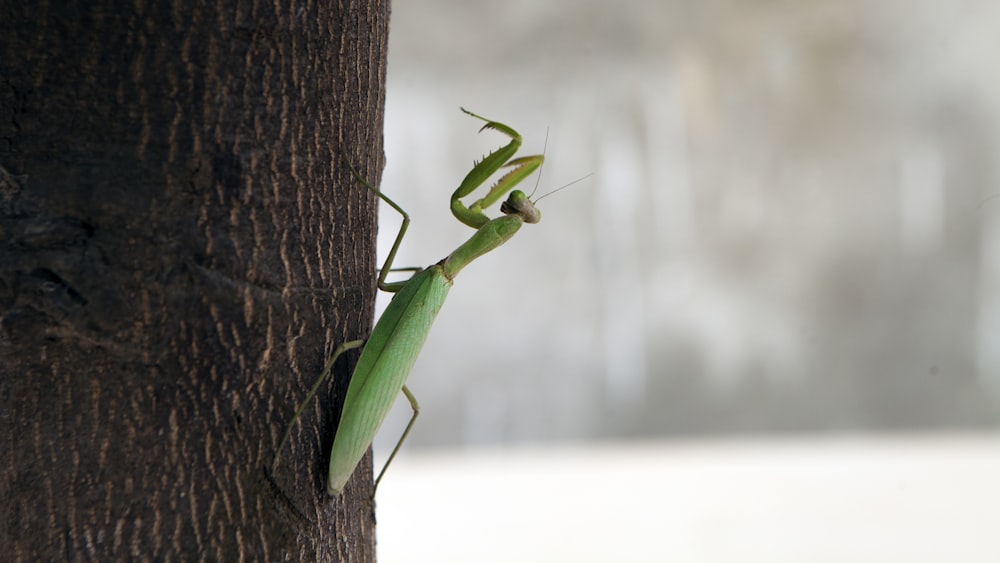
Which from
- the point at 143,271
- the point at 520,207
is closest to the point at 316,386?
the point at 143,271

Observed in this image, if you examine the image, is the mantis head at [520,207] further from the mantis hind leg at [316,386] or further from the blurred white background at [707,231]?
the blurred white background at [707,231]

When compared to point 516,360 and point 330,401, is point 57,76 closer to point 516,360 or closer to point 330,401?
point 330,401

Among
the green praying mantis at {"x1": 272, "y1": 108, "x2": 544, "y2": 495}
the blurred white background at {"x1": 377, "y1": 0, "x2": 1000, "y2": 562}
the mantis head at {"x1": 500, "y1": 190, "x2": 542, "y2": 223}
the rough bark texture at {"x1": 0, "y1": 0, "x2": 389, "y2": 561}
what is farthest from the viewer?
the blurred white background at {"x1": 377, "y1": 0, "x2": 1000, "y2": 562}

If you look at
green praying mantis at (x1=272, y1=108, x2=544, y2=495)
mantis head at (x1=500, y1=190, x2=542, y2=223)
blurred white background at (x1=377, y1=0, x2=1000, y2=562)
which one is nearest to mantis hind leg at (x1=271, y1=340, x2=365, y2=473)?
green praying mantis at (x1=272, y1=108, x2=544, y2=495)

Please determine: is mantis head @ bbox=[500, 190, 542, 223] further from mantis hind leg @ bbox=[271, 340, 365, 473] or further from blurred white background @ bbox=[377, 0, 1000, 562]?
blurred white background @ bbox=[377, 0, 1000, 562]

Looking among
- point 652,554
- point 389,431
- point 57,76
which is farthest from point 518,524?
point 57,76

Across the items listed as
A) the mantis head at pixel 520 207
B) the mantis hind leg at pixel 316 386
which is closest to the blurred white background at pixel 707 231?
the mantis head at pixel 520 207

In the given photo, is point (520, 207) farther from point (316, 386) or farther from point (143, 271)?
point (143, 271)
